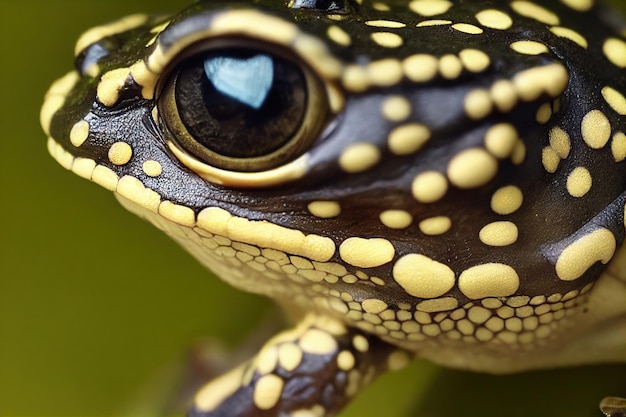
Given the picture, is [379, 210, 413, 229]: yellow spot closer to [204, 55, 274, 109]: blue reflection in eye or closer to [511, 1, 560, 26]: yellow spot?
[204, 55, 274, 109]: blue reflection in eye

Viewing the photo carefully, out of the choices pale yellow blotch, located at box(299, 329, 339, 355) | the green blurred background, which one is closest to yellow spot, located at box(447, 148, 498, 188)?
pale yellow blotch, located at box(299, 329, 339, 355)

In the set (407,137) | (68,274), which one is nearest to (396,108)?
(407,137)

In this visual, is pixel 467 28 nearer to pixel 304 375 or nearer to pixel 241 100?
pixel 241 100

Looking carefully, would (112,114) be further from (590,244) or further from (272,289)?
(590,244)

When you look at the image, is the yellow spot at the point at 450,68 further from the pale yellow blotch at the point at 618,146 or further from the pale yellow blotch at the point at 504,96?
the pale yellow blotch at the point at 618,146

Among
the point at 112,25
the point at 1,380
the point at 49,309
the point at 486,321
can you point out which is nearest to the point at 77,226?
the point at 49,309

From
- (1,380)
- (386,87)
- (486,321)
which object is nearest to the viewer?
(386,87)
